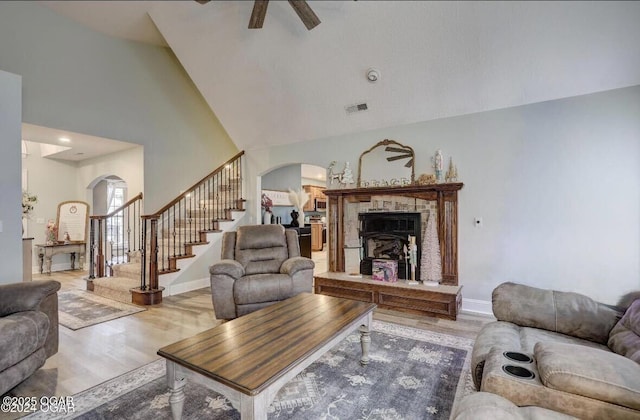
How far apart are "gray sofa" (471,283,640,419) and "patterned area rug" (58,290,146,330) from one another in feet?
13.1

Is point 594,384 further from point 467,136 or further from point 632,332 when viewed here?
point 467,136

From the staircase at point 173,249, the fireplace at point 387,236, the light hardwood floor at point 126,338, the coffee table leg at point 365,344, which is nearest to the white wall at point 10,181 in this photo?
the light hardwood floor at point 126,338

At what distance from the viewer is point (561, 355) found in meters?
1.36

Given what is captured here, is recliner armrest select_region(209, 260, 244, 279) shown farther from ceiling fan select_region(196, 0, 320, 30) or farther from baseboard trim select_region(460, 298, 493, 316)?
baseboard trim select_region(460, 298, 493, 316)

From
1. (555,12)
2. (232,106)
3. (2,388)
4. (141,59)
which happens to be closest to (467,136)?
(555,12)

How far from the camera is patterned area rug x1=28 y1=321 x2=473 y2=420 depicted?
1844mm

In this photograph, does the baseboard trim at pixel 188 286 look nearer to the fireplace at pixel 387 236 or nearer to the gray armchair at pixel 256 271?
the gray armchair at pixel 256 271

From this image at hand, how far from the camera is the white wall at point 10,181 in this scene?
9.19 feet

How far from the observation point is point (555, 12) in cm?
269

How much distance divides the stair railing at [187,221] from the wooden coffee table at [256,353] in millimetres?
2824

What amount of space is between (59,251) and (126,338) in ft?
15.9

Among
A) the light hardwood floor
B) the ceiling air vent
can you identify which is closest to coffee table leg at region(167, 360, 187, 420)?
the light hardwood floor

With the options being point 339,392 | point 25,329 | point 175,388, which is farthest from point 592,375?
point 25,329

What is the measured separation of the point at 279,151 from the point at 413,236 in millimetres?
2863
